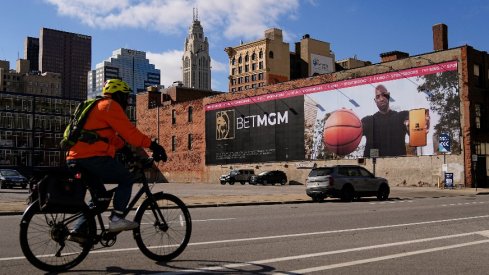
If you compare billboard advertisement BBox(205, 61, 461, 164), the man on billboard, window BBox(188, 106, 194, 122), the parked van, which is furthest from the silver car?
window BBox(188, 106, 194, 122)

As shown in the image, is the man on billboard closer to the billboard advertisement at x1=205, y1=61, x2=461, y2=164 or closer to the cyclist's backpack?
the billboard advertisement at x1=205, y1=61, x2=461, y2=164

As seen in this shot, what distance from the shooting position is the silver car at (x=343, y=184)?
22688 mm

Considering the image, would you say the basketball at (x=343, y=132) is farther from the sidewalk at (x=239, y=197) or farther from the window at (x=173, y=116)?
the window at (x=173, y=116)

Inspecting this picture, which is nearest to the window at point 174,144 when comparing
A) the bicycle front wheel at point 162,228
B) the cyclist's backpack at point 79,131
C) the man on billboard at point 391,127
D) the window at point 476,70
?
the man on billboard at point 391,127

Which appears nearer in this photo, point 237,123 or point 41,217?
point 41,217

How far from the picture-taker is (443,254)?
7324 mm

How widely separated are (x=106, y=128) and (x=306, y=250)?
10.8ft

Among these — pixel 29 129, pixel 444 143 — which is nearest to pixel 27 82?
pixel 29 129

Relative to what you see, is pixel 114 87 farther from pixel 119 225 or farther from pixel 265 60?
pixel 265 60

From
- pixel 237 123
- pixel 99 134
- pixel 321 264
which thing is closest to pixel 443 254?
pixel 321 264

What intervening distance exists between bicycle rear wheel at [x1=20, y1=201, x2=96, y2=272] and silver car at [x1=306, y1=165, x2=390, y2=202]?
17.5 m

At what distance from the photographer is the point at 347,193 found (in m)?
23.0

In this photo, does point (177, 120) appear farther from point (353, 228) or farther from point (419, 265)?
point (419, 265)

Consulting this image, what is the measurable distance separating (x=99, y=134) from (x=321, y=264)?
296cm
